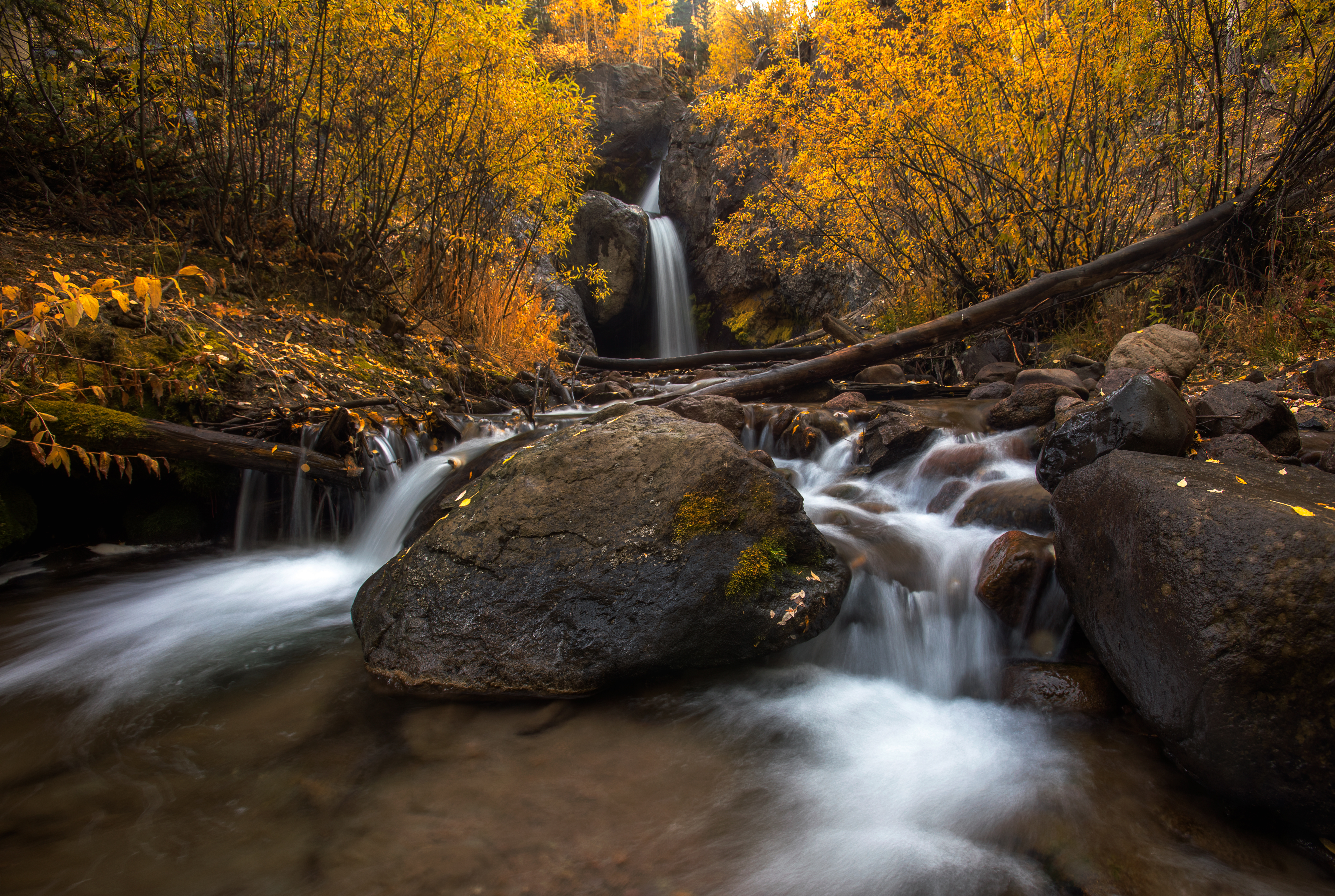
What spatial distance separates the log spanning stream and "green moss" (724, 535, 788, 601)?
0.40m

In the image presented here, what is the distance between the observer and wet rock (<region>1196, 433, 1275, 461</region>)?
9.42 feet

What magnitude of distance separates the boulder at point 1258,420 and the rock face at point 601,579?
2495 millimetres

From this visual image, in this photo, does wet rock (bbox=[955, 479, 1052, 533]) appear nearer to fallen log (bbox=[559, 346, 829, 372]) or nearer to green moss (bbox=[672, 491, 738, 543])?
green moss (bbox=[672, 491, 738, 543])

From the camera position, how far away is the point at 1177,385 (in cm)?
470

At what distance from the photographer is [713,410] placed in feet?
18.2

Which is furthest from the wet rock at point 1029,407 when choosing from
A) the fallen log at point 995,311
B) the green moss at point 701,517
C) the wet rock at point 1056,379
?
the green moss at point 701,517

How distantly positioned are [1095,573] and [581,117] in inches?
360

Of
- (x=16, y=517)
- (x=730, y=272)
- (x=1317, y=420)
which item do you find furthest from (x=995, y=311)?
(x=730, y=272)

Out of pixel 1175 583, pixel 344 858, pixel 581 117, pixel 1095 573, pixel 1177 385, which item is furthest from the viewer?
pixel 581 117

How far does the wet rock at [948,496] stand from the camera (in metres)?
3.86

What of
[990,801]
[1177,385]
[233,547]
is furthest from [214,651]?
[1177,385]

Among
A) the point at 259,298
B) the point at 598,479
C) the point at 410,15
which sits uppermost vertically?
the point at 410,15

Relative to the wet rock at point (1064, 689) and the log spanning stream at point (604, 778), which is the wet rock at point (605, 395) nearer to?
the log spanning stream at point (604, 778)

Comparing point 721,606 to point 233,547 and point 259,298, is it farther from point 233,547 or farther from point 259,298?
point 259,298
